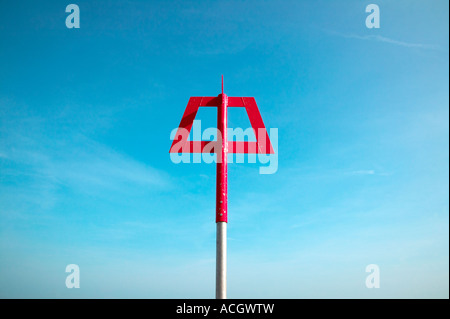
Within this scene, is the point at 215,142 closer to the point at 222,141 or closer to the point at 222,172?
the point at 222,141

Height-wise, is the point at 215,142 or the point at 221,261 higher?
the point at 215,142

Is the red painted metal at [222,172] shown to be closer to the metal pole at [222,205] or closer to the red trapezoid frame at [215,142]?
the metal pole at [222,205]

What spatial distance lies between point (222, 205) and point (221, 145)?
97.1 inches

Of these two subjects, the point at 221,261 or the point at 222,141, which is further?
the point at 222,141

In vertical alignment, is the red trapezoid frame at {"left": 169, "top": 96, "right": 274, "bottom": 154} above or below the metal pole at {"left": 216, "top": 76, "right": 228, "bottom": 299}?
above

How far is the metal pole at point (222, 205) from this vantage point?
40.4ft

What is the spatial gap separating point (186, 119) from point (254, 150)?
3279mm

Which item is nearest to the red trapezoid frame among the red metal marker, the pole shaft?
the red metal marker

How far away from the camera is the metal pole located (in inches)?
485

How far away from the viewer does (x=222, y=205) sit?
1299 centimetres

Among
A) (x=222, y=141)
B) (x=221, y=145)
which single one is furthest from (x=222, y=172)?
(x=222, y=141)

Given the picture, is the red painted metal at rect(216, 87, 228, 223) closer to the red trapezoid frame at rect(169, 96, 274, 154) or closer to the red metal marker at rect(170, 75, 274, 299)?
the red metal marker at rect(170, 75, 274, 299)
